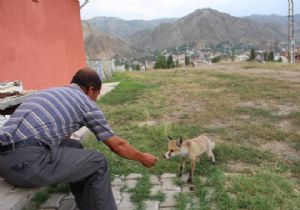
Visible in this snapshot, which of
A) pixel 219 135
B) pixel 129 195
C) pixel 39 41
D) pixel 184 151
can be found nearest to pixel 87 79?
pixel 129 195

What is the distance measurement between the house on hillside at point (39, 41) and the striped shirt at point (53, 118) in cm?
489

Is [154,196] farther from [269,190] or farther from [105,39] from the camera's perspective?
[105,39]

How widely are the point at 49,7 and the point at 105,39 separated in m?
82.7

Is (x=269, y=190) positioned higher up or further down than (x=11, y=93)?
further down

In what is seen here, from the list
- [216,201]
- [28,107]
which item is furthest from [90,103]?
[216,201]

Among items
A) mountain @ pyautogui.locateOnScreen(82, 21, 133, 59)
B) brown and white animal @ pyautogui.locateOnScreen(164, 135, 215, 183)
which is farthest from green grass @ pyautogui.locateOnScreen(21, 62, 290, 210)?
mountain @ pyautogui.locateOnScreen(82, 21, 133, 59)

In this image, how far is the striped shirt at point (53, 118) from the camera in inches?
142

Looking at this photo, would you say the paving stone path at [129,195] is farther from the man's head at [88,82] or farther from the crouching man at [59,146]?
the man's head at [88,82]

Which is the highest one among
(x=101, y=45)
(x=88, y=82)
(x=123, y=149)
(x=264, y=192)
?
(x=88, y=82)

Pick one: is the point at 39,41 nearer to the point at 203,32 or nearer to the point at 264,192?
the point at 264,192

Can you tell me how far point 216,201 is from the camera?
4.52 meters

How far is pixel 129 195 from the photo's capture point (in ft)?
15.5

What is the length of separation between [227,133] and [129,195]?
3.25 meters

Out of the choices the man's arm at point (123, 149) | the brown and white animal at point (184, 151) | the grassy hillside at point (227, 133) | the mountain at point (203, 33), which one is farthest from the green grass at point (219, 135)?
the mountain at point (203, 33)
